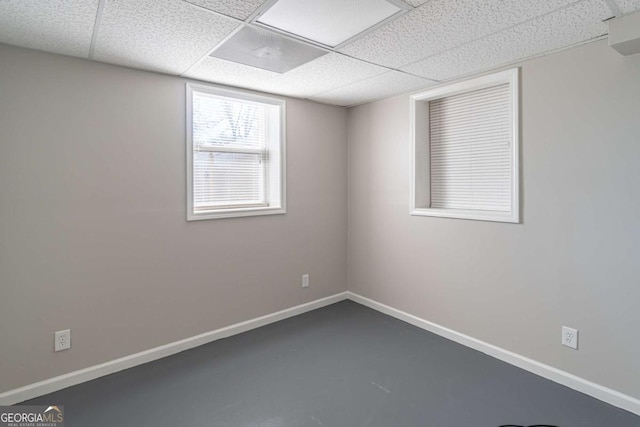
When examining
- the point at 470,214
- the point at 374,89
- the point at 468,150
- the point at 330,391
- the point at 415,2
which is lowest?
the point at 330,391

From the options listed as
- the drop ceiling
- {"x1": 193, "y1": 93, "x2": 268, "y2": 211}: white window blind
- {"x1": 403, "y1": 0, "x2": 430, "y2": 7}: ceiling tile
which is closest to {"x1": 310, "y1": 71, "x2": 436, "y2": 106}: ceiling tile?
the drop ceiling

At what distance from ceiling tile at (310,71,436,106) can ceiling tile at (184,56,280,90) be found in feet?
2.36

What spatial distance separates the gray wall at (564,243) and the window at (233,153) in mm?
1575

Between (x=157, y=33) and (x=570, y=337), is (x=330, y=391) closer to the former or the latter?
(x=570, y=337)

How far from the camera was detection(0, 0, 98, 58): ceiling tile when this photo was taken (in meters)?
1.71

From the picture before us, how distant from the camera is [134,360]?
265 centimetres

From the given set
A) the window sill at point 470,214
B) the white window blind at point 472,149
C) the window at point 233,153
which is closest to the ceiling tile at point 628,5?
the white window blind at point 472,149

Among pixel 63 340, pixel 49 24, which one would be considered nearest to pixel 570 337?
pixel 63 340

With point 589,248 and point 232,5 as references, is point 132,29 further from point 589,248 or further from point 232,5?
point 589,248

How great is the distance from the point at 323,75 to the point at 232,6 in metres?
1.17

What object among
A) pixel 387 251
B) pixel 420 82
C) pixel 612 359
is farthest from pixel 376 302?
pixel 420 82

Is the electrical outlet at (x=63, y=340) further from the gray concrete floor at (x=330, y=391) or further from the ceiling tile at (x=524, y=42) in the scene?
the ceiling tile at (x=524, y=42)

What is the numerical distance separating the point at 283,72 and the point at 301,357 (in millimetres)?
2252

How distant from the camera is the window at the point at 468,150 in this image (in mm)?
2717
